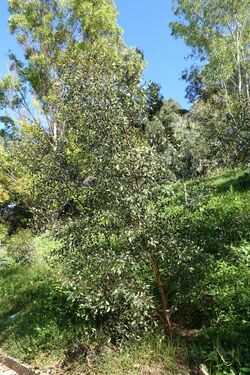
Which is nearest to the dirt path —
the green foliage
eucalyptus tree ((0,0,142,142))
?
the green foliage

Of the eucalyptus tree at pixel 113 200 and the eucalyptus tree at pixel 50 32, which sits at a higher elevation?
the eucalyptus tree at pixel 50 32

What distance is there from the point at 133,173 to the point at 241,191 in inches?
304

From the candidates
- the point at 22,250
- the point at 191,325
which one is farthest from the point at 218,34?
the point at 191,325

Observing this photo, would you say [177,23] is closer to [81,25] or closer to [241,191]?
[81,25]

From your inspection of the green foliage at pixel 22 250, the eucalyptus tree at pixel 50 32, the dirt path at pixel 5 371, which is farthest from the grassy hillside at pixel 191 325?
the eucalyptus tree at pixel 50 32

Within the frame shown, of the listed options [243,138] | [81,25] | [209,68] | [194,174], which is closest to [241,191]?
[243,138]

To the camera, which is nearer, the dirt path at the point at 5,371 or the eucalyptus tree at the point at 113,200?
the eucalyptus tree at the point at 113,200

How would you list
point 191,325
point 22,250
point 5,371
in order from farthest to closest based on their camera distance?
point 22,250 < point 5,371 < point 191,325

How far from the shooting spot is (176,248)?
5.65 metres

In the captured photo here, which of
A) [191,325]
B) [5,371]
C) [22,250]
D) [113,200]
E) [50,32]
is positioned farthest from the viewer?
[50,32]

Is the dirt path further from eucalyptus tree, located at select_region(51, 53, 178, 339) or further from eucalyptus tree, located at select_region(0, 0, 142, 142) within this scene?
eucalyptus tree, located at select_region(0, 0, 142, 142)

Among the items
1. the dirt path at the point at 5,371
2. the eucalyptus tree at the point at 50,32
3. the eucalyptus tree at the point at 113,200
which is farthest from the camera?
the eucalyptus tree at the point at 50,32

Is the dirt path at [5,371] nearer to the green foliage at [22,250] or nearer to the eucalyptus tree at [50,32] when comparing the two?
the green foliage at [22,250]

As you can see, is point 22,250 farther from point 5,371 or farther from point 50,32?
point 50,32
